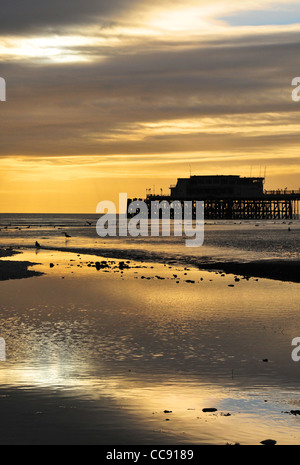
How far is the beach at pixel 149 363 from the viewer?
11406mm

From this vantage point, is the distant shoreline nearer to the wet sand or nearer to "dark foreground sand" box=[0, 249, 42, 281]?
"dark foreground sand" box=[0, 249, 42, 281]

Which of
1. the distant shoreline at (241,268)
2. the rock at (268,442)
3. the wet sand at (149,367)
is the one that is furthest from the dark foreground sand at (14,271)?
the rock at (268,442)

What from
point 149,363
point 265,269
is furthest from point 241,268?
point 149,363

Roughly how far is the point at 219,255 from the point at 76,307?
34316 mm

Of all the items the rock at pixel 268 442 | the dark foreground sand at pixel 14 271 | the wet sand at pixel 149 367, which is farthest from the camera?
the dark foreground sand at pixel 14 271

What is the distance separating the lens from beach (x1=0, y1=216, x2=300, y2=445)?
11.4 metres

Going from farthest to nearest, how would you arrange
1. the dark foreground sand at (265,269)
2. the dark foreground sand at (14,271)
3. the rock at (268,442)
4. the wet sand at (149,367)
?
the dark foreground sand at (265,269) < the dark foreground sand at (14,271) < the wet sand at (149,367) < the rock at (268,442)

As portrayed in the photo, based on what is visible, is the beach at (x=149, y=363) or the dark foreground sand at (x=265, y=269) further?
the dark foreground sand at (x=265, y=269)

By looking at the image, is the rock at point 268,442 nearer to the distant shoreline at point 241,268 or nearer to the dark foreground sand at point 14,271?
the distant shoreline at point 241,268

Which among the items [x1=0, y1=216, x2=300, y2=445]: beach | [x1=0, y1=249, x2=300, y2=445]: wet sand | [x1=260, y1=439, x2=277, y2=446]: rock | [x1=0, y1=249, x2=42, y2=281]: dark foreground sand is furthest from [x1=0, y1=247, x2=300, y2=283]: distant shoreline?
[x1=260, y1=439, x2=277, y2=446]: rock

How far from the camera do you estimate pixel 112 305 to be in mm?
27125

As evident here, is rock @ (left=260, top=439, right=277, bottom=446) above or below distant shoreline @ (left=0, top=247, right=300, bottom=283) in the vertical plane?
below
